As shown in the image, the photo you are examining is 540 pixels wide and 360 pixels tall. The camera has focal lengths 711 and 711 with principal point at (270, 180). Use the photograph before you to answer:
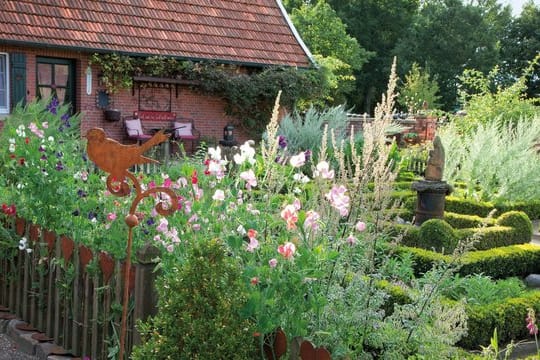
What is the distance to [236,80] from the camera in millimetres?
17438

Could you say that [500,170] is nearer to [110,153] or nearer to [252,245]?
[252,245]

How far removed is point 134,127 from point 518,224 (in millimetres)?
9581

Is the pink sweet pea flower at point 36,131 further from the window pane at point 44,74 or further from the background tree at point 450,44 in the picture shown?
the background tree at point 450,44

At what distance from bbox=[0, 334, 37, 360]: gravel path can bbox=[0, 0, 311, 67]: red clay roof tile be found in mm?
10233

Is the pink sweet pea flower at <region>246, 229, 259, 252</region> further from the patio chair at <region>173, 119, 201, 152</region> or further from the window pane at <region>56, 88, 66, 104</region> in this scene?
the patio chair at <region>173, 119, 201, 152</region>

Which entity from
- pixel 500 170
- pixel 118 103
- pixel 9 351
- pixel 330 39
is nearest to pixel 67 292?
pixel 9 351

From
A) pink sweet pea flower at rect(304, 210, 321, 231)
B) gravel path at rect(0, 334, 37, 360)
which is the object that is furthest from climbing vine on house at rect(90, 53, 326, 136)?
pink sweet pea flower at rect(304, 210, 321, 231)

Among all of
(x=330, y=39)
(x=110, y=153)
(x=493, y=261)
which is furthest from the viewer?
(x=330, y=39)

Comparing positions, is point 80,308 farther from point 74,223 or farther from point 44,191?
point 44,191

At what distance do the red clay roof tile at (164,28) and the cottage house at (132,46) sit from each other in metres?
0.02

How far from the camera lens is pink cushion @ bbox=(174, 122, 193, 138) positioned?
16.8 m

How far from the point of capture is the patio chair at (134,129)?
16.0 meters

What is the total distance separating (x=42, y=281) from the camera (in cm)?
494

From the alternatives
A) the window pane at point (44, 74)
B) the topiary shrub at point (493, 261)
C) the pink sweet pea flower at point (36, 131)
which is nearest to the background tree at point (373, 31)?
the window pane at point (44, 74)
